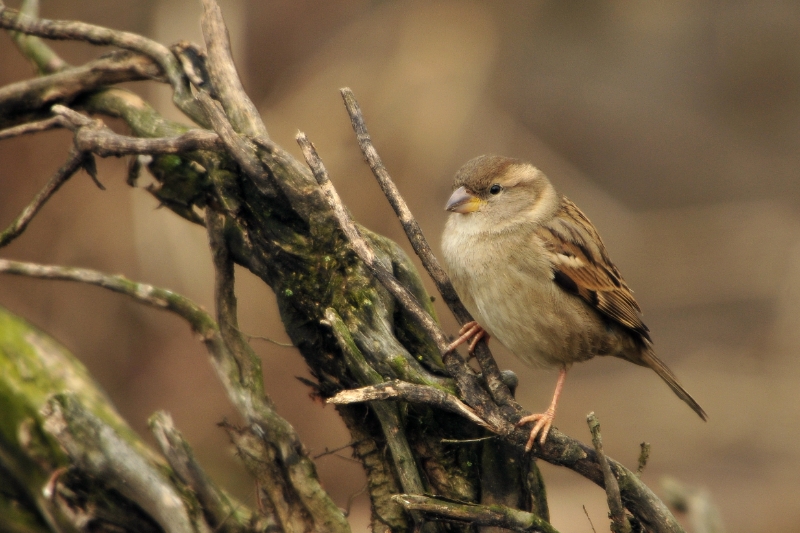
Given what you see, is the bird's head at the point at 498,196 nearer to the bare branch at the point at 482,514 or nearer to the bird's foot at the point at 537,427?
the bird's foot at the point at 537,427

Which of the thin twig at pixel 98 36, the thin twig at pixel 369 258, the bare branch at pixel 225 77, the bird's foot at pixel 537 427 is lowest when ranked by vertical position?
the bird's foot at pixel 537 427

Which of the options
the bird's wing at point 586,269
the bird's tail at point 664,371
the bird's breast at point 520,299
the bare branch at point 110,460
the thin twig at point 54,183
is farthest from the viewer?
the bird's tail at point 664,371

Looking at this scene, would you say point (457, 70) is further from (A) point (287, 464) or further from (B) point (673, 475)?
(A) point (287, 464)

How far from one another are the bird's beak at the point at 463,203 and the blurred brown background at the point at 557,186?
236cm

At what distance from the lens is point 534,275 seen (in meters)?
3.17

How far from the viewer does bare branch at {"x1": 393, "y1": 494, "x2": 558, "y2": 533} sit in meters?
2.08

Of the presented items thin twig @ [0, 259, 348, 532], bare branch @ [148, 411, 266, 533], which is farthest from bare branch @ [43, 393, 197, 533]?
thin twig @ [0, 259, 348, 532]

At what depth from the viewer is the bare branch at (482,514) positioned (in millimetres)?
2077

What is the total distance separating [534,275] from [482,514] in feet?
4.17

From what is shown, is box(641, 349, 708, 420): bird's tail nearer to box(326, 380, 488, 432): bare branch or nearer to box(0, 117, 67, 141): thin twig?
box(326, 380, 488, 432): bare branch

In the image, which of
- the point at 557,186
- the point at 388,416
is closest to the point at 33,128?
the point at 388,416

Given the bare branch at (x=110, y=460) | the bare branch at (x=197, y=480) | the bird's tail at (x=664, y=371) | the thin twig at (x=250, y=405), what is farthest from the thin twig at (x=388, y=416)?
the bird's tail at (x=664, y=371)

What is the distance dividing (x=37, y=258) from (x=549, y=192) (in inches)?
136

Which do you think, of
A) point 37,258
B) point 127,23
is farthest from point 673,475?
point 127,23
